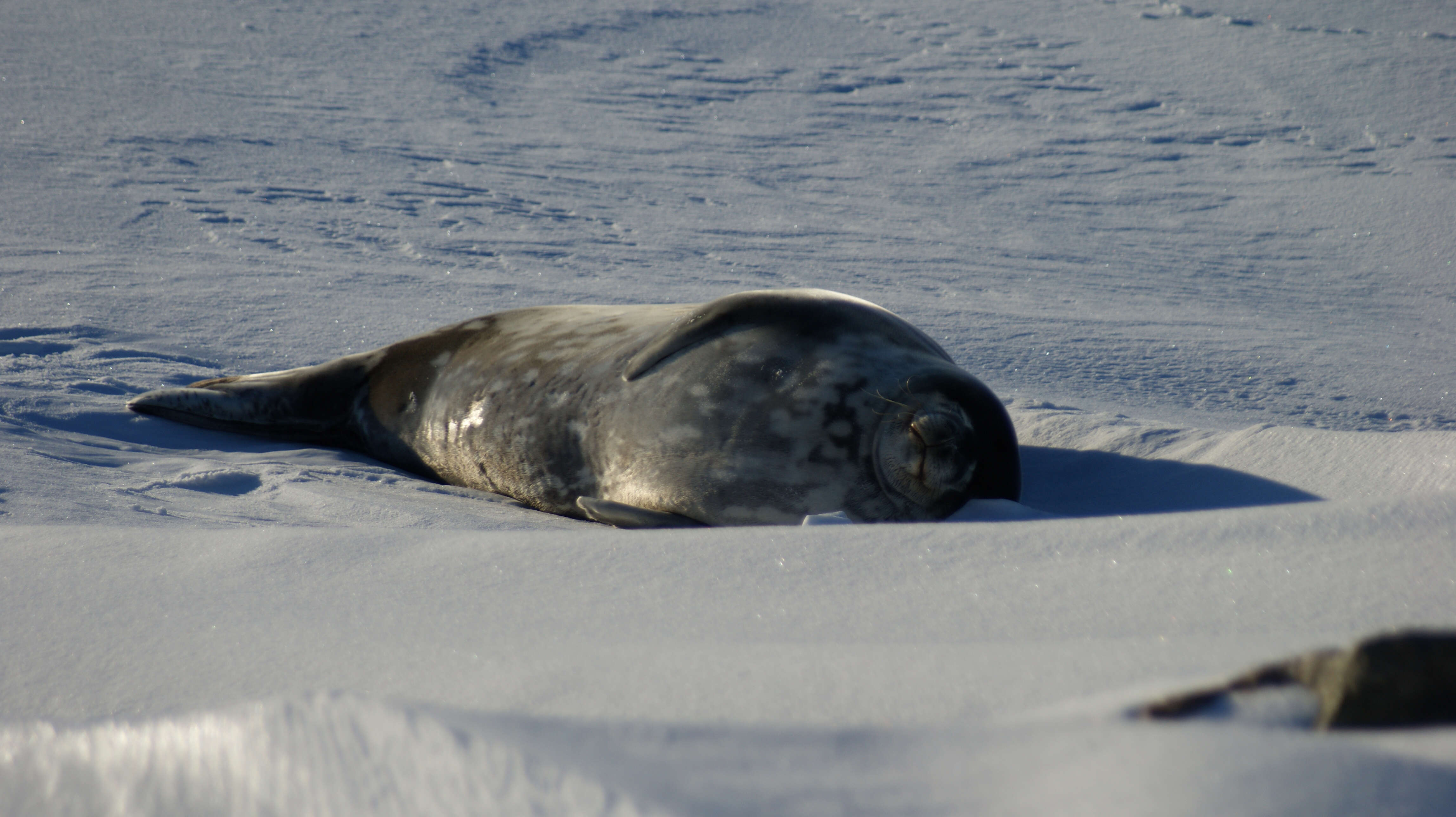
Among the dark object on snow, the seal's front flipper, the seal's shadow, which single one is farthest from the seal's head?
the dark object on snow

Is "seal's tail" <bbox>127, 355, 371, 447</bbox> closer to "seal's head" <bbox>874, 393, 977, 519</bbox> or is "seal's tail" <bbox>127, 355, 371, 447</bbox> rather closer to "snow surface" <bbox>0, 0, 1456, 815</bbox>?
"snow surface" <bbox>0, 0, 1456, 815</bbox>

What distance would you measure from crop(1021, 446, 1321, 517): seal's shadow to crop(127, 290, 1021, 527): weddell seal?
0.25 metres

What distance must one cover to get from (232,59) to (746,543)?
10031 millimetres

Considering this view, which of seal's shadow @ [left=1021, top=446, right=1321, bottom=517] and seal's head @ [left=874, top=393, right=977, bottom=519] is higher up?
seal's head @ [left=874, top=393, right=977, bottom=519]

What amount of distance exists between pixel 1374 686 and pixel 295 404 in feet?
10.4

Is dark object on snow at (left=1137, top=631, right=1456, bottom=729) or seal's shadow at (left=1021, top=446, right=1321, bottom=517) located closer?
dark object on snow at (left=1137, top=631, right=1456, bottom=729)

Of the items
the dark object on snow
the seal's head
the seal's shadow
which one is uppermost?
the dark object on snow

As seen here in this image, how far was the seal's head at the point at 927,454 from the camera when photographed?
2.30m

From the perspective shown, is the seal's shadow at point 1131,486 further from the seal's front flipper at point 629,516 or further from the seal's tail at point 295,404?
the seal's tail at point 295,404

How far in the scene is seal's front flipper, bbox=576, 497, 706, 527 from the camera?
2324mm

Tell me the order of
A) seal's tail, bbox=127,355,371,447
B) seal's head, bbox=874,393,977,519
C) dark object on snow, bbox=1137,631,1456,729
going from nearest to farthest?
dark object on snow, bbox=1137,631,1456,729 < seal's head, bbox=874,393,977,519 < seal's tail, bbox=127,355,371,447

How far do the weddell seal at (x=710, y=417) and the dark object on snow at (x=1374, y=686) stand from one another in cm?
163

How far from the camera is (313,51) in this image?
10398mm

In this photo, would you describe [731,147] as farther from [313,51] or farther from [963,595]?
[963,595]
